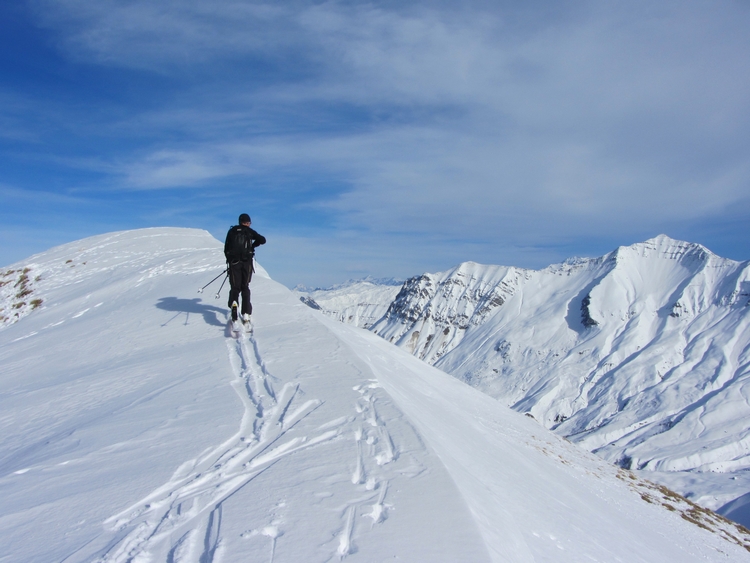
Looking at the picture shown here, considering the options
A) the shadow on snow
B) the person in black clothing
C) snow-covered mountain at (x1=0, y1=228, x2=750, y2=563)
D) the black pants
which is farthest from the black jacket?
the shadow on snow

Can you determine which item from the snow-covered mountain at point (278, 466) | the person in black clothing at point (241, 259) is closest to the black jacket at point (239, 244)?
the person in black clothing at point (241, 259)

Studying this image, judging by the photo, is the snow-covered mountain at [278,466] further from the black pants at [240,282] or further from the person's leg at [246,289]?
the black pants at [240,282]

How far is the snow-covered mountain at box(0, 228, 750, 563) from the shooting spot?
16.0 ft

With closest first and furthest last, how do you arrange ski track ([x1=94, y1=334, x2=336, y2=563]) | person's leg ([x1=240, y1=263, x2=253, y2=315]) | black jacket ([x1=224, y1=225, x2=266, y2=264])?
1. ski track ([x1=94, y1=334, x2=336, y2=563])
2. person's leg ([x1=240, y1=263, x2=253, y2=315])
3. black jacket ([x1=224, y1=225, x2=266, y2=264])

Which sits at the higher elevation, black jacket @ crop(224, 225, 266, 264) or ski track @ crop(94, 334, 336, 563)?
black jacket @ crop(224, 225, 266, 264)

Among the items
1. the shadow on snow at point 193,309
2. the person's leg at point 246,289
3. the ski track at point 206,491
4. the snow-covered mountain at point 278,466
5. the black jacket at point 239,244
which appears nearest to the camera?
the ski track at point 206,491

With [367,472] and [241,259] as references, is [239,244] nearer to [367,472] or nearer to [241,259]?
[241,259]

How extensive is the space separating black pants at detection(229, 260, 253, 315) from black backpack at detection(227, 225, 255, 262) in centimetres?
25

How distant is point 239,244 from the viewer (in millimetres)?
14500

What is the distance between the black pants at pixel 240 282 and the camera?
46.5 ft

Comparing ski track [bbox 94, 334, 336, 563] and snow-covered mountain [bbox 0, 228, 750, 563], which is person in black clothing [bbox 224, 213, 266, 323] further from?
ski track [bbox 94, 334, 336, 563]

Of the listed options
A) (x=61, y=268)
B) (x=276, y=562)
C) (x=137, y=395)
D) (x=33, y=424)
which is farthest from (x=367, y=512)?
(x=61, y=268)

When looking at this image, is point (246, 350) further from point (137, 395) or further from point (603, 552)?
point (603, 552)

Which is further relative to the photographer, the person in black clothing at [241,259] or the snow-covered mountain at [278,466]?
the person in black clothing at [241,259]
